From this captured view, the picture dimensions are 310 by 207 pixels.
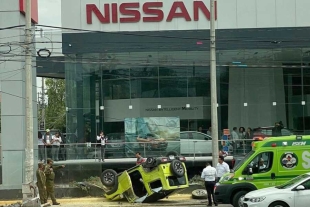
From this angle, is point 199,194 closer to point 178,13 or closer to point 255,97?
point 255,97

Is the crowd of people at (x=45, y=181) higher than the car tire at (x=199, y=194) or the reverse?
higher

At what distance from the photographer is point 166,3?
37.1 m

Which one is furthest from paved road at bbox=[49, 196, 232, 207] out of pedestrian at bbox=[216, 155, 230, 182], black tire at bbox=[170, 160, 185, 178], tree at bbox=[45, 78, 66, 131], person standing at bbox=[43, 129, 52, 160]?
tree at bbox=[45, 78, 66, 131]

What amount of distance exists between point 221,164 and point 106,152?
871 cm

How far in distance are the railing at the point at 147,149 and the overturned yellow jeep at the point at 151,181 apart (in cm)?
541

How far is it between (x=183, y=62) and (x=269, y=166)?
19462 mm

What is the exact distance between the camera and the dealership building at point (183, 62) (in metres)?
36.4

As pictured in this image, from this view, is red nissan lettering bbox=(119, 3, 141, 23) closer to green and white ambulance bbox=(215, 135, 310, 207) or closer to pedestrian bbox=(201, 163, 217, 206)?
pedestrian bbox=(201, 163, 217, 206)

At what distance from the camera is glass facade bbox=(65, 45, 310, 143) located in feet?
124

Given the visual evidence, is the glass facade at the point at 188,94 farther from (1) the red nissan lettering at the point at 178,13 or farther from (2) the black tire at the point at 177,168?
(2) the black tire at the point at 177,168

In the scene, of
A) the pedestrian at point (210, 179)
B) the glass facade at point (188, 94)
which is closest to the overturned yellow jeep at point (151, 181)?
the pedestrian at point (210, 179)

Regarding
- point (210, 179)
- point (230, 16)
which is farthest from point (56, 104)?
point (210, 179)

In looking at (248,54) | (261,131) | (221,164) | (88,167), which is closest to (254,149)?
(221,164)

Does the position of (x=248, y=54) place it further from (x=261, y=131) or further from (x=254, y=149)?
(x=254, y=149)
